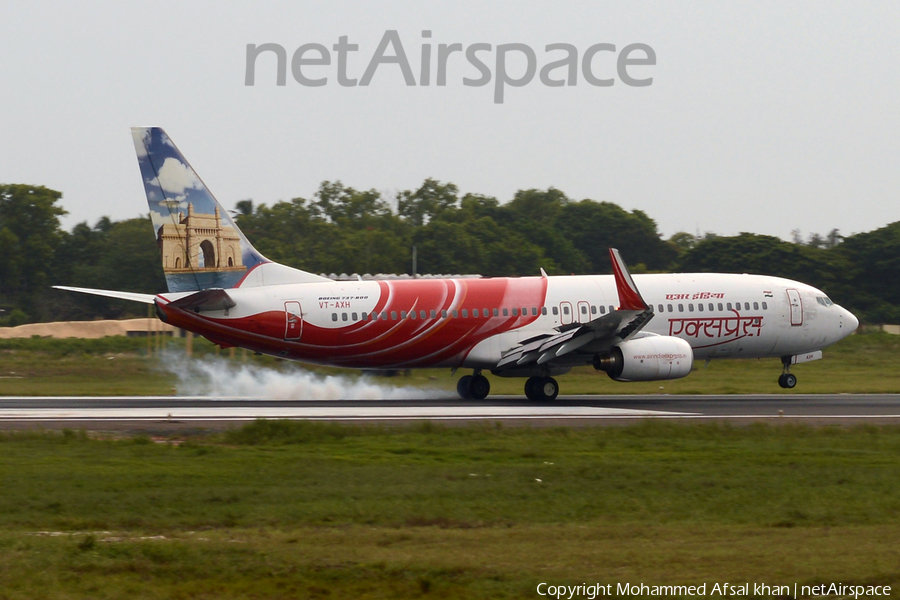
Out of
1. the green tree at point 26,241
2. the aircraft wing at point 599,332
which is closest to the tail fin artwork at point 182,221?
the aircraft wing at point 599,332

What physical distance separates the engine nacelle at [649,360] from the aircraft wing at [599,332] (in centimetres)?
50

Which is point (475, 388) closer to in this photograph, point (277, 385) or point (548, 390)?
point (548, 390)

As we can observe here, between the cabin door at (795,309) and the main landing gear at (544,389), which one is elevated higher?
the cabin door at (795,309)

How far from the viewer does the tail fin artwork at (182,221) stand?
3009 centimetres

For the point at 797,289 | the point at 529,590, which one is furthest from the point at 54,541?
the point at 797,289

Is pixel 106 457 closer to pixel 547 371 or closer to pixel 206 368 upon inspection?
pixel 547 371

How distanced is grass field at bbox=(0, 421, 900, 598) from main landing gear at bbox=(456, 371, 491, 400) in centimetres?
1131

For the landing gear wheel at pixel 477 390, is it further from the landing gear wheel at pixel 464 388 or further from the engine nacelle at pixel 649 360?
the engine nacelle at pixel 649 360

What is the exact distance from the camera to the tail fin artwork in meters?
30.1

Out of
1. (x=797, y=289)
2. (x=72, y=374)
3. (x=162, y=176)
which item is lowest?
(x=72, y=374)

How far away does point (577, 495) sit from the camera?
14.2m

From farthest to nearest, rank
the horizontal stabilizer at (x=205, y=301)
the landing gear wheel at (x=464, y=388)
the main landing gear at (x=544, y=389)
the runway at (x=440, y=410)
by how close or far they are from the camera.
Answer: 1. the landing gear wheel at (x=464, y=388)
2. the main landing gear at (x=544, y=389)
3. the horizontal stabilizer at (x=205, y=301)
4. the runway at (x=440, y=410)

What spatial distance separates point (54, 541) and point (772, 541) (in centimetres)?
785

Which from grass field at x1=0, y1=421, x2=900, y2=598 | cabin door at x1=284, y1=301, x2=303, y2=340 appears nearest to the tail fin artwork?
cabin door at x1=284, y1=301, x2=303, y2=340
